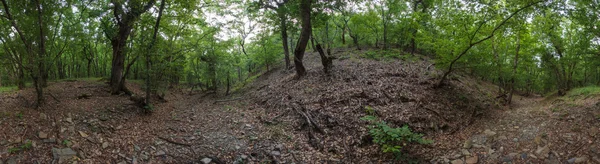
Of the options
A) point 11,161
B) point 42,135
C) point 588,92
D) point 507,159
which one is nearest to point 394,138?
point 507,159

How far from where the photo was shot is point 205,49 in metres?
16.0

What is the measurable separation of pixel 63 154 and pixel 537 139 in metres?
10.3

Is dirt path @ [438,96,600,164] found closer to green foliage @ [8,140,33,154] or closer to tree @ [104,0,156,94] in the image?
green foliage @ [8,140,33,154]

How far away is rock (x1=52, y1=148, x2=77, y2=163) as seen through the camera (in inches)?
216

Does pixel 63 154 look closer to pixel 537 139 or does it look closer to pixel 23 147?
pixel 23 147

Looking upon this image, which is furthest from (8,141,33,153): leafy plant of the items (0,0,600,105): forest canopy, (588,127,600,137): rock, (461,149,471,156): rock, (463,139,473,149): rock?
(588,127,600,137): rock

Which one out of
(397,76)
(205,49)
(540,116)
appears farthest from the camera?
(205,49)

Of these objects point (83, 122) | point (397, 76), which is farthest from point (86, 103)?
point (397, 76)

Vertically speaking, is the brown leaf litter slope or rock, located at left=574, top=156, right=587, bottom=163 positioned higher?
the brown leaf litter slope

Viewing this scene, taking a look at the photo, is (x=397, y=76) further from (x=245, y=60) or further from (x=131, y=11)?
(x=245, y=60)

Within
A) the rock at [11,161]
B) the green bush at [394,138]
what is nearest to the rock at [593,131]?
the green bush at [394,138]

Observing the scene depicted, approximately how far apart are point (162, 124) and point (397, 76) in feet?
31.0

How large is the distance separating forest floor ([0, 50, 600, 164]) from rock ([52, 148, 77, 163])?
0.05ft

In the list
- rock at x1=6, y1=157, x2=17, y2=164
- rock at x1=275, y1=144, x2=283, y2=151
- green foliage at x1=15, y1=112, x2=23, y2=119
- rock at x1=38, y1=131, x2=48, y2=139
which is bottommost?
rock at x1=275, y1=144, x2=283, y2=151
